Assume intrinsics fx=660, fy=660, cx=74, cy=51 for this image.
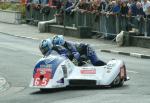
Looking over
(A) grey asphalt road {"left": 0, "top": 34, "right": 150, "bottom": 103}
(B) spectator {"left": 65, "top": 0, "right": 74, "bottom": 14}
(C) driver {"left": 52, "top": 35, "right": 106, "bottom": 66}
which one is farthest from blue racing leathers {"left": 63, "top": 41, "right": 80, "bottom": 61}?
(B) spectator {"left": 65, "top": 0, "right": 74, "bottom": 14}

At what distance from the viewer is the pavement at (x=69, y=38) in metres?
26.0

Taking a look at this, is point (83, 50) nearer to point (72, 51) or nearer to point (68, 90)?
point (72, 51)

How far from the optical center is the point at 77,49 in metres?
15.9

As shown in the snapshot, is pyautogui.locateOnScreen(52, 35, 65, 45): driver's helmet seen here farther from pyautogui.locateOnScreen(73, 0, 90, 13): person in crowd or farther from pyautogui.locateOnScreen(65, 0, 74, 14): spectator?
pyautogui.locateOnScreen(65, 0, 74, 14): spectator

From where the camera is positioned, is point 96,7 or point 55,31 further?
point 55,31

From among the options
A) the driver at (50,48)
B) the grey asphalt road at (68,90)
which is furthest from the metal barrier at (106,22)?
the driver at (50,48)

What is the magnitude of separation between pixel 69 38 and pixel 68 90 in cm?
2000

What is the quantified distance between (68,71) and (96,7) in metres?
18.0

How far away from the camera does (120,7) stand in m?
30.2

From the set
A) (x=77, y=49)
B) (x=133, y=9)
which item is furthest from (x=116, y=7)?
(x=77, y=49)

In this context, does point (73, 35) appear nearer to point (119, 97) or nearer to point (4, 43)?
point (4, 43)

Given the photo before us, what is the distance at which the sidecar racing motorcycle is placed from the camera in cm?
1496

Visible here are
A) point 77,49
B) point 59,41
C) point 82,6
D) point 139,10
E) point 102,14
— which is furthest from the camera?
point 82,6

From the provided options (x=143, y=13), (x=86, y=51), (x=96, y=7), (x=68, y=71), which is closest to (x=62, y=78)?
(x=68, y=71)
